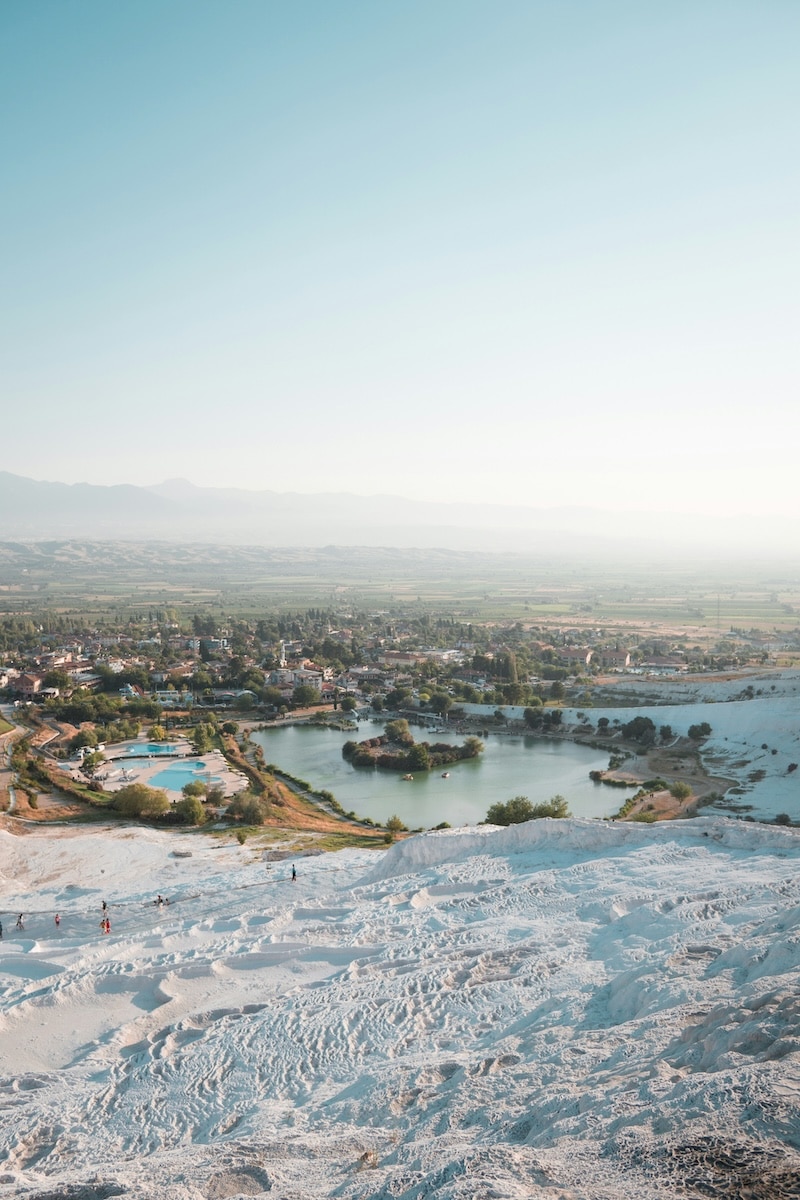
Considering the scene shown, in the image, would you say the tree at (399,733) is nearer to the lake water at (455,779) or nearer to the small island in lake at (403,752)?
the small island in lake at (403,752)

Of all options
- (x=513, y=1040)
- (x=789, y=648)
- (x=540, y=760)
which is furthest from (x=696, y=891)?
(x=789, y=648)

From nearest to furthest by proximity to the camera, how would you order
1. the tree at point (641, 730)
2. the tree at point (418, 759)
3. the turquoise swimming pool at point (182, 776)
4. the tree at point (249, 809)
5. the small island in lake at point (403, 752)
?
1. the tree at point (249, 809)
2. the turquoise swimming pool at point (182, 776)
3. the tree at point (418, 759)
4. the small island in lake at point (403, 752)
5. the tree at point (641, 730)

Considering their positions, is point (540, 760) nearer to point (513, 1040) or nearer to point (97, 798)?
point (97, 798)

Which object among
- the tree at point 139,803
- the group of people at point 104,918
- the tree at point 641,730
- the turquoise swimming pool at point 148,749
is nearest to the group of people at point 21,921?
the group of people at point 104,918

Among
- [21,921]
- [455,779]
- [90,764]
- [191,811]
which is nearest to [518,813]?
[191,811]

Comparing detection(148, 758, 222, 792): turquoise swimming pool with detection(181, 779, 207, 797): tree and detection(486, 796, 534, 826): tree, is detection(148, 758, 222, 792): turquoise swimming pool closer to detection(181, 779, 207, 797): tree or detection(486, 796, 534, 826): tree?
detection(181, 779, 207, 797): tree

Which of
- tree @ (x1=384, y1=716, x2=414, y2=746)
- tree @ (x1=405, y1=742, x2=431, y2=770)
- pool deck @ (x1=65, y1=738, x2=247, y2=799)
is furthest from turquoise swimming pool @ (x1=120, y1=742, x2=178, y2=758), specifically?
tree @ (x1=384, y1=716, x2=414, y2=746)

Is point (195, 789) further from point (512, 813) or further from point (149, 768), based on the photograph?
point (512, 813)
